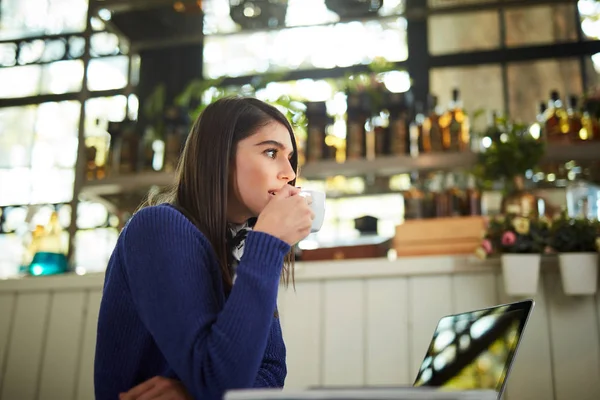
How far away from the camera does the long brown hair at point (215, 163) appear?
983mm

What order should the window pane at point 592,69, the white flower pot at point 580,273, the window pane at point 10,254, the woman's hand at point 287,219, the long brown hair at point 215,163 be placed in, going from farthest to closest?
the window pane at point 10,254 → the window pane at point 592,69 → the white flower pot at point 580,273 → the long brown hair at point 215,163 → the woman's hand at point 287,219

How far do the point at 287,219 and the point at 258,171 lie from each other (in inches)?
6.7

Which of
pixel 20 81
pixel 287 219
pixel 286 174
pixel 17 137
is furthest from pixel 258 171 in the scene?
pixel 20 81

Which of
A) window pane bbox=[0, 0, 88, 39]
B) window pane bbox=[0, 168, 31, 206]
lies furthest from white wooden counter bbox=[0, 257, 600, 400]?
window pane bbox=[0, 0, 88, 39]

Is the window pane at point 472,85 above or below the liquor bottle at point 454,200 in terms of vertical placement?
above

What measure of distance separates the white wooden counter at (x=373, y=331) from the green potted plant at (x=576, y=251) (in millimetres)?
73

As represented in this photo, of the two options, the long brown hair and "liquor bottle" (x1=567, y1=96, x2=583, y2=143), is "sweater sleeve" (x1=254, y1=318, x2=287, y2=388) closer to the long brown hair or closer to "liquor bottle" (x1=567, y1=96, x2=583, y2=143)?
the long brown hair

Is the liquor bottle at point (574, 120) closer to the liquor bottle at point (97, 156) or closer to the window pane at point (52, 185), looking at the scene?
the liquor bottle at point (97, 156)

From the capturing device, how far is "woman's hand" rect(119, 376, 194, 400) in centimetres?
87

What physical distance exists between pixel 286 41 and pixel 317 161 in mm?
1114

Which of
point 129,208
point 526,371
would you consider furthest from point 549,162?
point 129,208

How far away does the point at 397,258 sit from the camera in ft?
5.87

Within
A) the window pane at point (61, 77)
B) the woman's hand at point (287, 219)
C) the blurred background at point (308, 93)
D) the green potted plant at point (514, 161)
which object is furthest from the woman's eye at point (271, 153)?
the window pane at point (61, 77)

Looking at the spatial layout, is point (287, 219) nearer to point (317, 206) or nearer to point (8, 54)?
point (317, 206)
